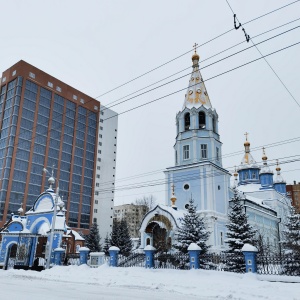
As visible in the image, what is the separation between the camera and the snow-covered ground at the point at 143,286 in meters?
9.84

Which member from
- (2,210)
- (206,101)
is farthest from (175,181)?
(2,210)

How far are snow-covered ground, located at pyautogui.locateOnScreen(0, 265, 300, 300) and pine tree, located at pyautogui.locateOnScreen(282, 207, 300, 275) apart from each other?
2.79 metres

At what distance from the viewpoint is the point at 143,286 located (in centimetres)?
1298

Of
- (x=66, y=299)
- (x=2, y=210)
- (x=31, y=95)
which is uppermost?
(x=31, y=95)

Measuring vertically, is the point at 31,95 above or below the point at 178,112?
above

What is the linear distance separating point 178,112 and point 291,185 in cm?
8560

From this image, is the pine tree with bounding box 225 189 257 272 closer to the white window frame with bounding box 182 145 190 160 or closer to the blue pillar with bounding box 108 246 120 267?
the blue pillar with bounding box 108 246 120 267

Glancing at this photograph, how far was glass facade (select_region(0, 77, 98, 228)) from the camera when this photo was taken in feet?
185

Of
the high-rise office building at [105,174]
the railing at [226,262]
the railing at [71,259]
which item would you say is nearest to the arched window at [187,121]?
the railing at [71,259]

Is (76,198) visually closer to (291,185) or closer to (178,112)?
(178,112)

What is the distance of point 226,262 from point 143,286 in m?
6.07

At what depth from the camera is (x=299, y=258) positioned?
15.2 metres

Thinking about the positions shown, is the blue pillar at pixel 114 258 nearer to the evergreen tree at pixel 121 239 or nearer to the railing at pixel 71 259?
the railing at pixel 71 259

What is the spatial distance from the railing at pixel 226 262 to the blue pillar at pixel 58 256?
358 inches
